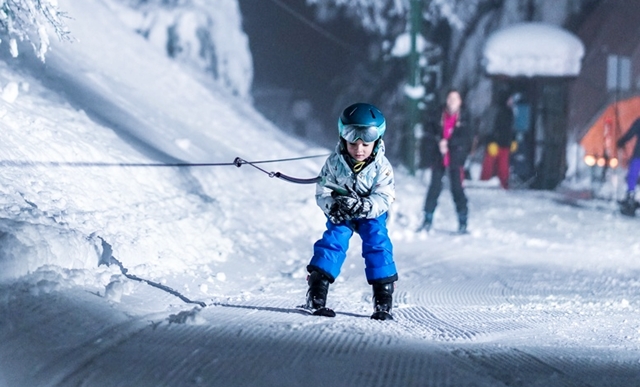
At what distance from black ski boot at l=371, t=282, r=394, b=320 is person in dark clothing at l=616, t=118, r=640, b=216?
8.30 meters

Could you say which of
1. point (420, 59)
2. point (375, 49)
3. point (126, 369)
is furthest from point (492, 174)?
point (126, 369)

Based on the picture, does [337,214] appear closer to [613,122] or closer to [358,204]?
[358,204]

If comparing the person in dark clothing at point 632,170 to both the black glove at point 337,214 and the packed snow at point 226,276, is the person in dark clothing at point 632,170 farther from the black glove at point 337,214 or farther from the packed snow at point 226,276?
the black glove at point 337,214

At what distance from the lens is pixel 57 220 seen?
5562 mm

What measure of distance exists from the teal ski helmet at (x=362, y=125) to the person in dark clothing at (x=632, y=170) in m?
8.33

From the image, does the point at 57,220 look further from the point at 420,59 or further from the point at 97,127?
the point at 420,59

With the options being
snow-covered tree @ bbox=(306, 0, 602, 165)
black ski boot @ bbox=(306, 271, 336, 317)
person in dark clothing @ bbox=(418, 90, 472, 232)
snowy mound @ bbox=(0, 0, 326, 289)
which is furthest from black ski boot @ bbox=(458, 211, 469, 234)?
snow-covered tree @ bbox=(306, 0, 602, 165)

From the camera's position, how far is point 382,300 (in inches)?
183

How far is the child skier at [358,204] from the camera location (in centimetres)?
449

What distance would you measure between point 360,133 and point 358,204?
0.41 metres

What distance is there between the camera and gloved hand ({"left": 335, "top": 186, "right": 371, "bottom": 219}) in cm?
445

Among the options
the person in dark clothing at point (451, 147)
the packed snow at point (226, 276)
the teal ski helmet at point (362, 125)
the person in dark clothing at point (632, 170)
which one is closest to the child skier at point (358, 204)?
the teal ski helmet at point (362, 125)

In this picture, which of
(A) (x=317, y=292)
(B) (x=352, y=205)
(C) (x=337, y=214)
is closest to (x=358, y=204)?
(B) (x=352, y=205)

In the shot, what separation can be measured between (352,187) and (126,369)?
1.79 meters
